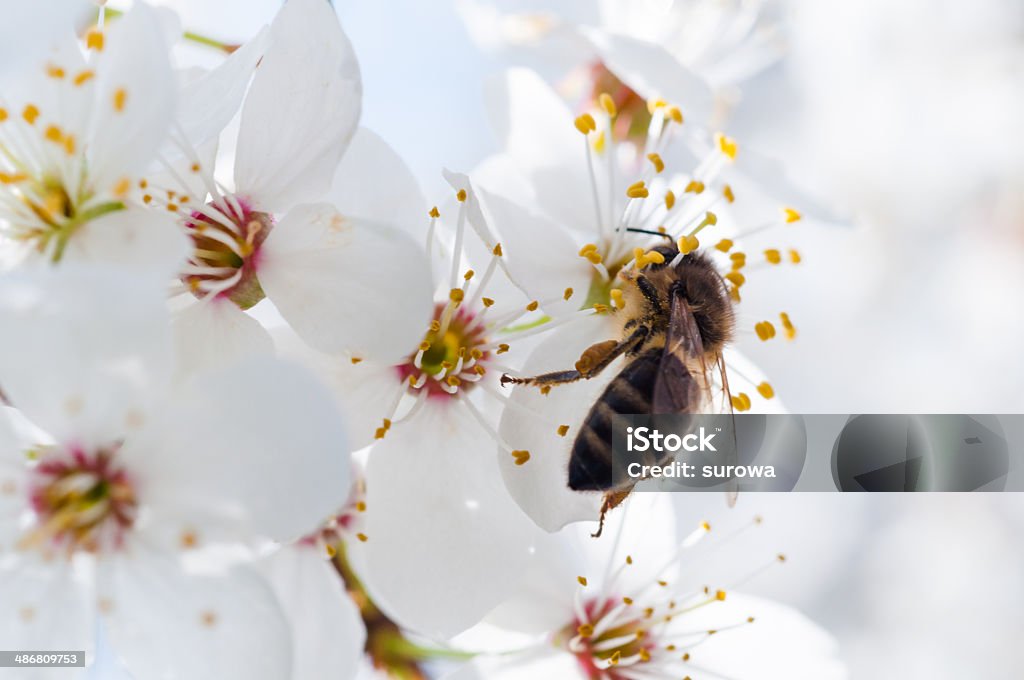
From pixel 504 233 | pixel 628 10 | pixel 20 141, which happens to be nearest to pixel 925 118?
pixel 628 10

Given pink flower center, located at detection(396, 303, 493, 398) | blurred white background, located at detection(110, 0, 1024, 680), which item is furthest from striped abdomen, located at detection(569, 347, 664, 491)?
blurred white background, located at detection(110, 0, 1024, 680)

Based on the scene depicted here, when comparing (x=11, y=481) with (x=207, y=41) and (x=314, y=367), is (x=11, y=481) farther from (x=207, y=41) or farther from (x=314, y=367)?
(x=207, y=41)

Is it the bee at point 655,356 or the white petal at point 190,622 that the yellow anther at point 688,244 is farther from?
the white petal at point 190,622

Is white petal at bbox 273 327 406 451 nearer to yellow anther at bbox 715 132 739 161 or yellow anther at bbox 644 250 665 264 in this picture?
yellow anther at bbox 644 250 665 264

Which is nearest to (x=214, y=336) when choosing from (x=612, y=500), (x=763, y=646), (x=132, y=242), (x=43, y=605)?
A: (x=132, y=242)

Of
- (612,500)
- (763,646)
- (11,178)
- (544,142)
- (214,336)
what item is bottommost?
(763,646)

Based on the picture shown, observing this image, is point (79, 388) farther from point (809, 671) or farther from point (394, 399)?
point (809, 671)

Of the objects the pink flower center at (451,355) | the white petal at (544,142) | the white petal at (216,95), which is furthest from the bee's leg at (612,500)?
the white petal at (216,95)
